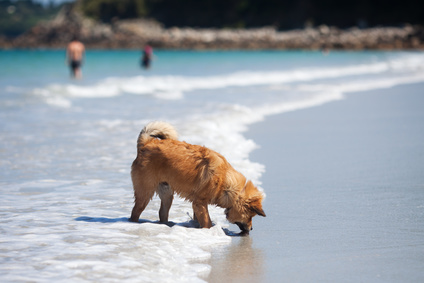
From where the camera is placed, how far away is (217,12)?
112 m

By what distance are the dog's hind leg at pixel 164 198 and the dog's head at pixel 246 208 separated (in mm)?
615

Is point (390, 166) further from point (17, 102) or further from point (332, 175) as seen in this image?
point (17, 102)

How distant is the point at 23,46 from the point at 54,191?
10460 cm

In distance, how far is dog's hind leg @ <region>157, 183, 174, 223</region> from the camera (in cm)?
548

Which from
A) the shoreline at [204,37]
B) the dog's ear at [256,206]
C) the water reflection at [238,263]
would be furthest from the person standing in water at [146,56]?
the shoreline at [204,37]

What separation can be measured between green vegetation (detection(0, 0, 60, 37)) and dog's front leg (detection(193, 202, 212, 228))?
126 meters

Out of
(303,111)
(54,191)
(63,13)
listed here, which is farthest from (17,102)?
(63,13)

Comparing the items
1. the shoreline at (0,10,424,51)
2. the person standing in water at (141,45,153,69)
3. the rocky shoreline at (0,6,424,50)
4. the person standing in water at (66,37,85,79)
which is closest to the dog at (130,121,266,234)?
the person standing in water at (66,37,85,79)

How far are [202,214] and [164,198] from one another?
0.46 meters

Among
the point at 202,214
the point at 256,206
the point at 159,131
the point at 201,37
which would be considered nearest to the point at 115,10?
the point at 201,37

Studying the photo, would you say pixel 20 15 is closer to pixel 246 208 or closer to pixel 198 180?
pixel 198 180

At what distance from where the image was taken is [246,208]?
5.20 metres

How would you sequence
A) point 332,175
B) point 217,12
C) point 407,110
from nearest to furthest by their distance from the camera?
point 332,175
point 407,110
point 217,12

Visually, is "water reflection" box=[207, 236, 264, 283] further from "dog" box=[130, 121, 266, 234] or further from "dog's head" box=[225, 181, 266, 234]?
"dog" box=[130, 121, 266, 234]
